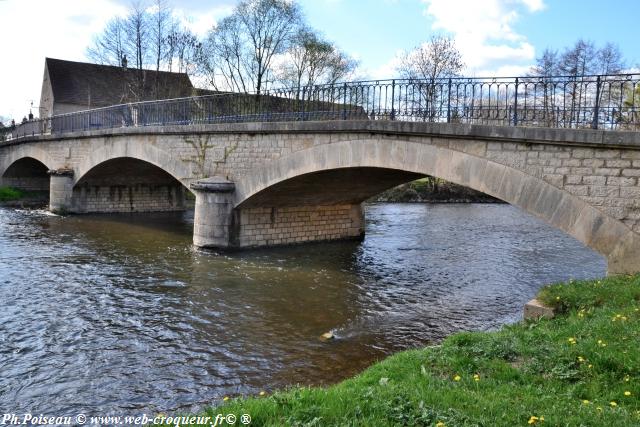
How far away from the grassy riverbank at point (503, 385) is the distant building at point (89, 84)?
111 ft

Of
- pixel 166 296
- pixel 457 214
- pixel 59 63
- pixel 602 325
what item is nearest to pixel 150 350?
pixel 166 296

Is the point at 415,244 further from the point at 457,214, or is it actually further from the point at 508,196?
the point at 457,214

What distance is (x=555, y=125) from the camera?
29.3ft

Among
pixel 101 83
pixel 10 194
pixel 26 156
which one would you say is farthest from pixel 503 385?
pixel 101 83

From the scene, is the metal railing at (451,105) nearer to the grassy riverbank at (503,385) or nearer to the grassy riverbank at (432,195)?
the grassy riverbank at (503,385)

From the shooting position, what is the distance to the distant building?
37.3 meters

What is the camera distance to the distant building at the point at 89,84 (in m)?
37.3

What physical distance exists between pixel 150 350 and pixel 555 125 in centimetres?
679

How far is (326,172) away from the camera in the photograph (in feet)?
41.0

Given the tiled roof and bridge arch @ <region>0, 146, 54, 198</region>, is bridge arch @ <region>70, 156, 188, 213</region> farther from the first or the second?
the tiled roof

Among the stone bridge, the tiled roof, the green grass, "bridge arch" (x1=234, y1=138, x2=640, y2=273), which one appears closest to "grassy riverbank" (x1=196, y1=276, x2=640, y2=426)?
"bridge arch" (x1=234, y1=138, x2=640, y2=273)

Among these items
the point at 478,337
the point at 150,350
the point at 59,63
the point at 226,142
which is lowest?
the point at 150,350

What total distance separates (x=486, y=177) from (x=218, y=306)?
4848 millimetres

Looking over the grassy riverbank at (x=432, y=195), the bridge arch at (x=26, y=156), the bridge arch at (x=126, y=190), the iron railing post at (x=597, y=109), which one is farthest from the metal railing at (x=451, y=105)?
the grassy riverbank at (x=432, y=195)
